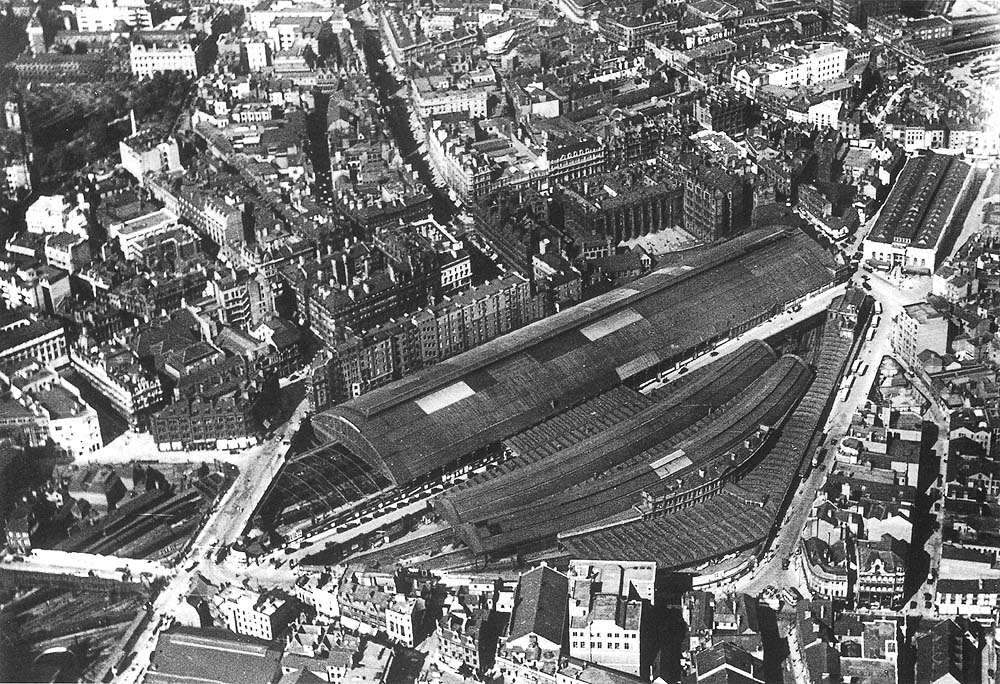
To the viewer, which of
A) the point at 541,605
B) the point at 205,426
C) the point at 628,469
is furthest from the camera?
the point at 205,426

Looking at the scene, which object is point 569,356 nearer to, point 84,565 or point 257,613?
point 257,613

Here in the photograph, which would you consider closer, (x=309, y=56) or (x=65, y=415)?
(x=65, y=415)

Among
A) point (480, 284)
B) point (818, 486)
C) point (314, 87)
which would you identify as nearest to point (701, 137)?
point (480, 284)

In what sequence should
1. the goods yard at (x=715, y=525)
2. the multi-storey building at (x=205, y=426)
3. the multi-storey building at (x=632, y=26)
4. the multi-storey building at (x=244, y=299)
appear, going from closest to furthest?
the goods yard at (x=715, y=525) → the multi-storey building at (x=205, y=426) → the multi-storey building at (x=244, y=299) → the multi-storey building at (x=632, y=26)

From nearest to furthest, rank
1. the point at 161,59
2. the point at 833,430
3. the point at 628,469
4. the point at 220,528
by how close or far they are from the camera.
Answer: the point at 220,528 → the point at 628,469 → the point at 833,430 → the point at 161,59

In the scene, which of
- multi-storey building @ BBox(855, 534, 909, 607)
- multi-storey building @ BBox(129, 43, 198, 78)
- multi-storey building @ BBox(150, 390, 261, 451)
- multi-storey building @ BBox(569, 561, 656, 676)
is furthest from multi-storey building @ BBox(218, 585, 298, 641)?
multi-storey building @ BBox(129, 43, 198, 78)

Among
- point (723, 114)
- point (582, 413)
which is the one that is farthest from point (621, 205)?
point (582, 413)

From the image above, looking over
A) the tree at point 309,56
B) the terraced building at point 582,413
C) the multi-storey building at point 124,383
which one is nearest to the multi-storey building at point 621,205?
the terraced building at point 582,413

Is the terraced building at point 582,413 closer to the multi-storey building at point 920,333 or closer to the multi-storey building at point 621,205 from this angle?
the multi-storey building at point 920,333

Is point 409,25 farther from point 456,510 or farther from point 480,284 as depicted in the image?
point 456,510

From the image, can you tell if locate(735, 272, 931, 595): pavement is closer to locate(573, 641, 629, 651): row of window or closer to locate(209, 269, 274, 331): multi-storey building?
locate(573, 641, 629, 651): row of window

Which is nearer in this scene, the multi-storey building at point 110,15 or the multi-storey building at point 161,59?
the multi-storey building at point 161,59
